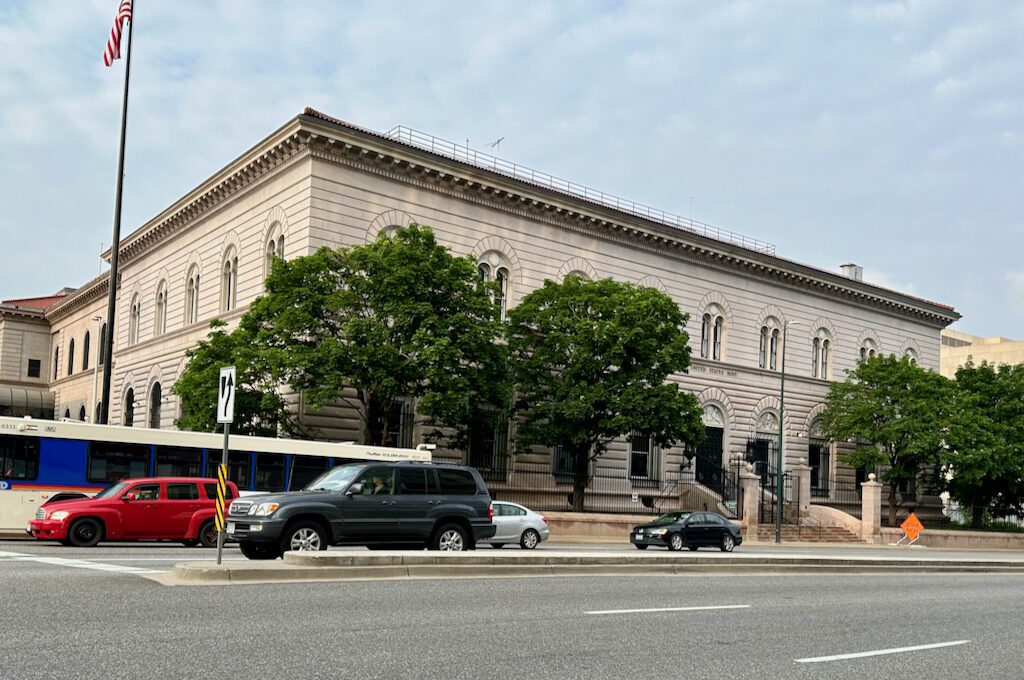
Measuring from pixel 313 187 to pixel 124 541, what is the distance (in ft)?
55.3

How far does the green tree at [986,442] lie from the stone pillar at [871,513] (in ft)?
13.3

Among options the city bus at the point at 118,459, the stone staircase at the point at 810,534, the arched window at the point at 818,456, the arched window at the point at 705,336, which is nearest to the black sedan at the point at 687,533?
the city bus at the point at 118,459

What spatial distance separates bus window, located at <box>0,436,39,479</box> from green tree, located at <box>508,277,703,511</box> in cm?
1851

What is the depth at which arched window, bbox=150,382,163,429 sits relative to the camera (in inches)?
1959

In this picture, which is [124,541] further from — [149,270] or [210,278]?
[149,270]

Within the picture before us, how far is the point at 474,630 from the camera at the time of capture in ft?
35.1

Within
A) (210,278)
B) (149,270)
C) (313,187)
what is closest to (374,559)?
(313,187)

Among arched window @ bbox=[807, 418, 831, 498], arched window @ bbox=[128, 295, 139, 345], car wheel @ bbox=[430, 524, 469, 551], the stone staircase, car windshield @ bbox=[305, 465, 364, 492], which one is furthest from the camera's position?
arched window @ bbox=[807, 418, 831, 498]

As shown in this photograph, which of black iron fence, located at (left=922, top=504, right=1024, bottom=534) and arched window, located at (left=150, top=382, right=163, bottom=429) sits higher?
arched window, located at (left=150, top=382, right=163, bottom=429)

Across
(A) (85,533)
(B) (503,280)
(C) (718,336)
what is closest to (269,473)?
(A) (85,533)

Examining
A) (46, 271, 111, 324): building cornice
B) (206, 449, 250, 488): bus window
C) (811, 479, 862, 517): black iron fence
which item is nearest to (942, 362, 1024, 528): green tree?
(811, 479, 862, 517): black iron fence

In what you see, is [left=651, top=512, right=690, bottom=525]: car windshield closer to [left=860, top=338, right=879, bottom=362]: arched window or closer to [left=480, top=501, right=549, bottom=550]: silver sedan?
[left=480, top=501, right=549, bottom=550]: silver sedan

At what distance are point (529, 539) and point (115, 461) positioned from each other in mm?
11046

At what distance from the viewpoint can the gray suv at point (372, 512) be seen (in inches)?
687
